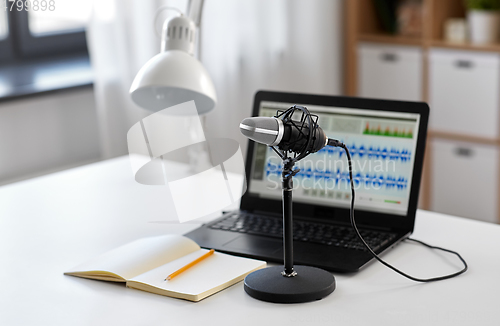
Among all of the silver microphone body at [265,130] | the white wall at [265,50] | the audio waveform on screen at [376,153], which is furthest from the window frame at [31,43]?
the silver microphone body at [265,130]

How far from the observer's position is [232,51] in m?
2.50

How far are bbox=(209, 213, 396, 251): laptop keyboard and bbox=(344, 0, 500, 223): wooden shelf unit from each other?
63.6 inches

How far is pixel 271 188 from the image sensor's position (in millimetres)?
1286

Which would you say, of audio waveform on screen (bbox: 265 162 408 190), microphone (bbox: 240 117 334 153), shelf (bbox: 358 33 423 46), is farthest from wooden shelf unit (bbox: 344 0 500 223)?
microphone (bbox: 240 117 334 153)

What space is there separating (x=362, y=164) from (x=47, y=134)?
1462 millimetres

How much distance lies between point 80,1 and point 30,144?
549mm

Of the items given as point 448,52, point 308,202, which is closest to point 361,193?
point 308,202

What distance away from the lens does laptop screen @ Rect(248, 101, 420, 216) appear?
3.84ft

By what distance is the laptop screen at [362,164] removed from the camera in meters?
1.17

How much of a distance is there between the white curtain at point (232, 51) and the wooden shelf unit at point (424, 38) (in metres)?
0.06

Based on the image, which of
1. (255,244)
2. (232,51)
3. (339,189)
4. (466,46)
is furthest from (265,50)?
(255,244)

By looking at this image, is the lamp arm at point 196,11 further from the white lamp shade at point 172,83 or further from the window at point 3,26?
the window at point 3,26

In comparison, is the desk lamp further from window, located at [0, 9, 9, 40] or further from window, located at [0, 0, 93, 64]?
window, located at [0, 9, 9, 40]

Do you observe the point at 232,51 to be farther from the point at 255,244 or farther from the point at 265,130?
the point at 265,130
